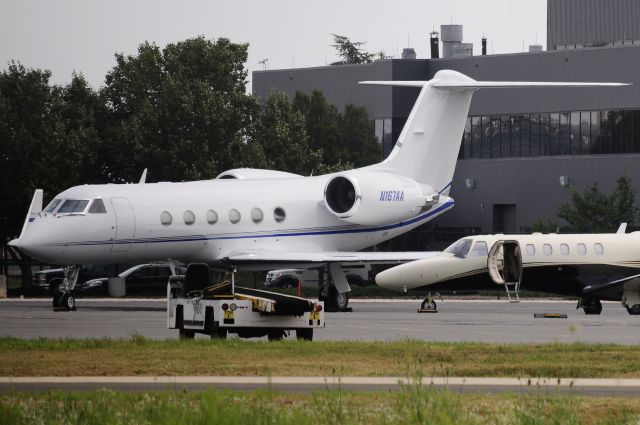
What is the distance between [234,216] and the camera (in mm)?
43781

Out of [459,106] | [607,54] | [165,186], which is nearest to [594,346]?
[165,186]

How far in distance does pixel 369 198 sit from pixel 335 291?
12.5 feet

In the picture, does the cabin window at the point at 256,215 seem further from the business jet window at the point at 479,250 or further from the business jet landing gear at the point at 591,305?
the business jet landing gear at the point at 591,305

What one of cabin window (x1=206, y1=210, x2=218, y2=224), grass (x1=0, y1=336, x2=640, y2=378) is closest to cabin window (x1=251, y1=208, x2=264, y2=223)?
cabin window (x1=206, y1=210, x2=218, y2=224)

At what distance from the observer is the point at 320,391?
18109mm

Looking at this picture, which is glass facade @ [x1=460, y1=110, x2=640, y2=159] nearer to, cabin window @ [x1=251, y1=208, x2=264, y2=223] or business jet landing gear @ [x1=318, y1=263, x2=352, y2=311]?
cabin window @ [x1=251, y1=208, x2=264, y2=223]

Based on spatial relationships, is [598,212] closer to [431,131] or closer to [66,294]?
[431,131]

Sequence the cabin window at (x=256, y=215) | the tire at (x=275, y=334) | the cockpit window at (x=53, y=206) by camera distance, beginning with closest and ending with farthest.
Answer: the tire at (x=275, y=334), the cockpit window at (x=53, y=206), the cabin window at (x=256, y=215)

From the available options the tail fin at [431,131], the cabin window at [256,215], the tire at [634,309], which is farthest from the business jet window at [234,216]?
the tire at [634,309]

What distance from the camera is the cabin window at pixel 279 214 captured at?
1756 inches

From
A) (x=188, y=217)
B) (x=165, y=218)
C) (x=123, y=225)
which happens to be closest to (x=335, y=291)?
(x=188, y=217)

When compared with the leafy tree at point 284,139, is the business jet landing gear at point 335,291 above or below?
below

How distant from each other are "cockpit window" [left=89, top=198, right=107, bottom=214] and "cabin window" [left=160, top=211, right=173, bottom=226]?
1.61 m

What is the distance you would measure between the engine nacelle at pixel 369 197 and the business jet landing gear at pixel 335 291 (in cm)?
261
